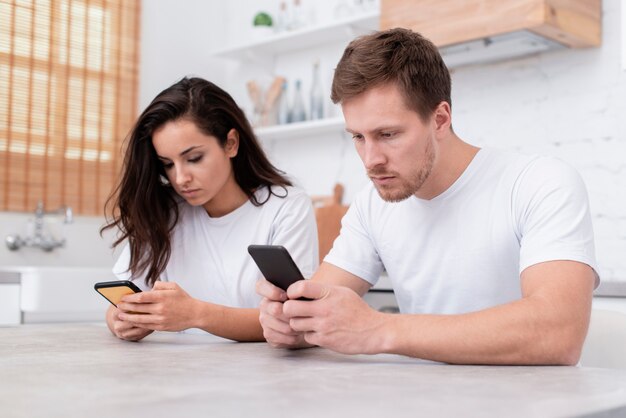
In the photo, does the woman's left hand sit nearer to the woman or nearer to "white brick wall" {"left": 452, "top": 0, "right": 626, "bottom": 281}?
the woman

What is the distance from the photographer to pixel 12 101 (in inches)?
143

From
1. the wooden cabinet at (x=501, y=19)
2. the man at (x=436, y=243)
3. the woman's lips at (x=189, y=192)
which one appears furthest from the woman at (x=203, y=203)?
the wooden cabinet at (x=501, y=19)

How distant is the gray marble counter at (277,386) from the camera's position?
0.75m

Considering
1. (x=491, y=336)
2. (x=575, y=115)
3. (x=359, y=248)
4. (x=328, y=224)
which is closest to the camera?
(x=491, y=336)

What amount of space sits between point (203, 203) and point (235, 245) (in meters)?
0.14

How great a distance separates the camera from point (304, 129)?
3.72 m

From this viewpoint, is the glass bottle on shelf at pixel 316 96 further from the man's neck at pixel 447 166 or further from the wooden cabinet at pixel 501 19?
the man's neck at pixel 447 166

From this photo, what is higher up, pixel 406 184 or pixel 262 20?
pixel 262 20

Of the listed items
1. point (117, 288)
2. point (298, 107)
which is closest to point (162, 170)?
point (117, 288)

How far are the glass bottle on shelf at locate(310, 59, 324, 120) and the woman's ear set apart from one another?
162 cm

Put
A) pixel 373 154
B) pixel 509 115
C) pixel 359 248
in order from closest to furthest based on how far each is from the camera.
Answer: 1. pixel 373 154
2. pixel 359 248
3. pixel 509 115

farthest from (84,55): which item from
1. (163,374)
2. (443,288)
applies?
(163,374)

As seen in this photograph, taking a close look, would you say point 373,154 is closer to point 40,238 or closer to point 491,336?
point 491,336

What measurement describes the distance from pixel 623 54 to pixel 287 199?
1.39 metres
